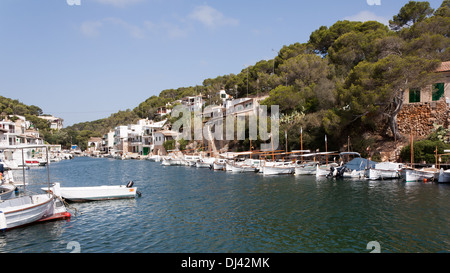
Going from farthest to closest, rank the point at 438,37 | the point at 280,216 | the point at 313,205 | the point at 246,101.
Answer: the point at 246,101
the point at 438,37
the point at 313,205
the point at 280,216

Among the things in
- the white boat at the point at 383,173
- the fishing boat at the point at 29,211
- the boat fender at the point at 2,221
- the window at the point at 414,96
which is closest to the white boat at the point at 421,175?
the white boat at the point at 383,173

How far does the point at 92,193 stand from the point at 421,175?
84.1 ft

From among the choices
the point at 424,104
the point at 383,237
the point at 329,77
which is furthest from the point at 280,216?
the point at 329,77

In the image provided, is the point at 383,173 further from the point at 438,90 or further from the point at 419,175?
the point at 438,90

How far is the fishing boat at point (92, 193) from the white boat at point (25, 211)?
2.99 meters

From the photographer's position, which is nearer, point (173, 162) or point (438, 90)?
point (438, 90)

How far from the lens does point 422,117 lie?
1238 inches

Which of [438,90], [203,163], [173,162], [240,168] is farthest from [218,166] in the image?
[438,90]

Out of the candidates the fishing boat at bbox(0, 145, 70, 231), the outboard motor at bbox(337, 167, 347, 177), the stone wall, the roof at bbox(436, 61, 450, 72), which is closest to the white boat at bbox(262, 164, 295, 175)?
the outboard motor at bbox(337, 167, 347, 177)

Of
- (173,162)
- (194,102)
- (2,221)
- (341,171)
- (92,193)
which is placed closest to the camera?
(2,221)

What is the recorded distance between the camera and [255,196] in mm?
19797

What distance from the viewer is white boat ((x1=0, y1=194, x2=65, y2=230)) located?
12414 mm

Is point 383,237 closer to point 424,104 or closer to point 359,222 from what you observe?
point 359,222

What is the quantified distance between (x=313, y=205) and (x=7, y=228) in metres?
15.1
